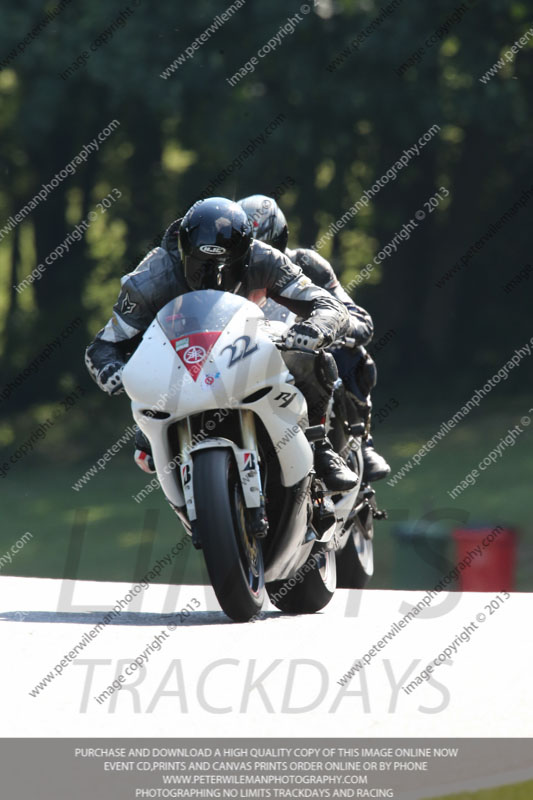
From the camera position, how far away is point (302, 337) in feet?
17.4

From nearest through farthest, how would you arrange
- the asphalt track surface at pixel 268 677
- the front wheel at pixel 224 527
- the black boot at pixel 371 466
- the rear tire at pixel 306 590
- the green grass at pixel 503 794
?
the green grass at pixel 503 794 → the asphalt track surface at pixel 268 677 → the front wheel at pixel 224 527 → the rear tire at pixel 306 590 → the black boot at pixel 371 466

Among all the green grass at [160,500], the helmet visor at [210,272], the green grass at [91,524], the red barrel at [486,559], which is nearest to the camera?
the helmet visor at [210,272]

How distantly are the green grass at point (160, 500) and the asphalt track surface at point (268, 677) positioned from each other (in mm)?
5373

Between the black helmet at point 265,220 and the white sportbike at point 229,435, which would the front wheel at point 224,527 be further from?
the black helmet at point 265,220

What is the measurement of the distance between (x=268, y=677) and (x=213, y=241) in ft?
6.29

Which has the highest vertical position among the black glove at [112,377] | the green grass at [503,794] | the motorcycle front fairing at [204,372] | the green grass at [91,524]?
the green grass at [503,794]

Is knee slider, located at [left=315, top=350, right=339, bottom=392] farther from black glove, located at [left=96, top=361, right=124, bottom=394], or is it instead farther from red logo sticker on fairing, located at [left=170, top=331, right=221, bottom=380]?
black glove, located at [left=96, top=361, right=124, bottom=394]

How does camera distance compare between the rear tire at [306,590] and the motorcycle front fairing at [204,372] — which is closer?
the motorcycle front fairing at [204,372]

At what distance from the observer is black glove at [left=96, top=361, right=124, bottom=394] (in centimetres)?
534

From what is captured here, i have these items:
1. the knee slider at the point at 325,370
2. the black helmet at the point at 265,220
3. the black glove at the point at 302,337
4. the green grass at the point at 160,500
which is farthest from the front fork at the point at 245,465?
the green grass at the point at 160,500

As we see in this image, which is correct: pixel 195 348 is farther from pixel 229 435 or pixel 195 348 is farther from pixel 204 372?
pixel 229 435

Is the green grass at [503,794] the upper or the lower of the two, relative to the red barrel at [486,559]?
upper

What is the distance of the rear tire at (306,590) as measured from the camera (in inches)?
235

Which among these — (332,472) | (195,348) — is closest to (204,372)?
(195,348)
